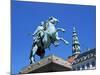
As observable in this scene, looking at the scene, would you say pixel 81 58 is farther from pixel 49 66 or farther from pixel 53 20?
pixel 53 20

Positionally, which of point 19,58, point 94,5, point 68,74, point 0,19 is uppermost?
point 94,5

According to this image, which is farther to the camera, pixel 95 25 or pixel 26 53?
pixel 95 25

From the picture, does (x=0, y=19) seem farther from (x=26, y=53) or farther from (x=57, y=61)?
(x=57, y=61)

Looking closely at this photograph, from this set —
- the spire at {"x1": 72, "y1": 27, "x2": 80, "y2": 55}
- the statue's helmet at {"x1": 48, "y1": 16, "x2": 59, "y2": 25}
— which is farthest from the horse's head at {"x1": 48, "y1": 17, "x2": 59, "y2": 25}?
the spire at {"x1": 72, "y1": 27, "x2": 80, "y2": 55}

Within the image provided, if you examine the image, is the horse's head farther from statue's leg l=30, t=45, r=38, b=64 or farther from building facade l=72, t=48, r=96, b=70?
building facade l=72, t=48, r=96, b=70

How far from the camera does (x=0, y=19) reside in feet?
5.33

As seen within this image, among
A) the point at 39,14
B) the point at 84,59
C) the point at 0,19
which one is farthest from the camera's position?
the point at 84,59

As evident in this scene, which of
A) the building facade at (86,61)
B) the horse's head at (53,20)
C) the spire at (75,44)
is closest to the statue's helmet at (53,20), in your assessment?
the horse's head at (53,20)

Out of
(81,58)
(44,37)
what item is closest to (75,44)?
(81,58)

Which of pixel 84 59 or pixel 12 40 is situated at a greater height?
pixel 12 40

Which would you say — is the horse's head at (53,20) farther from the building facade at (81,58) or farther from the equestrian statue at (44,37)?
the building facade at (81,58)

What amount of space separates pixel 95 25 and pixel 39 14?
507 millimetres

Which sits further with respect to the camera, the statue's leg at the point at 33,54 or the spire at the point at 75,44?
the spire at the point at 75,44

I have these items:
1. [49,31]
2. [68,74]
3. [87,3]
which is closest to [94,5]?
[87,3]
